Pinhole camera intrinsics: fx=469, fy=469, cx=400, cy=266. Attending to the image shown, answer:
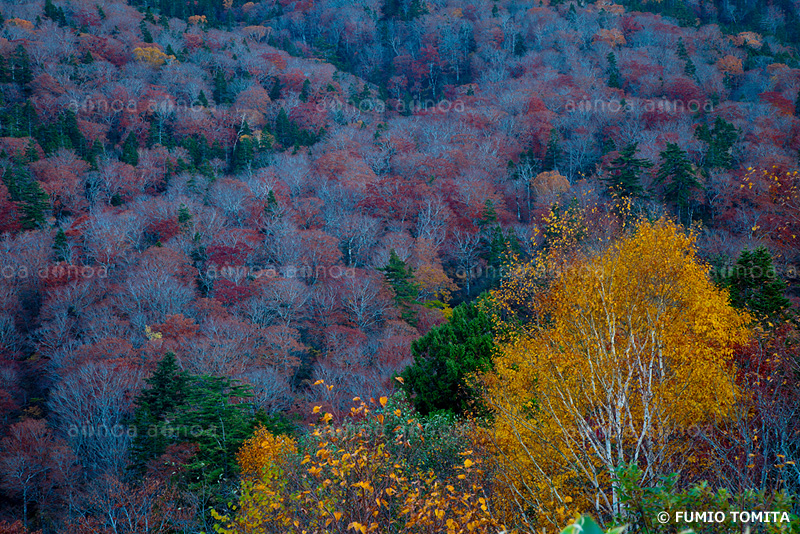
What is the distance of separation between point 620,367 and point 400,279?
2539 cm

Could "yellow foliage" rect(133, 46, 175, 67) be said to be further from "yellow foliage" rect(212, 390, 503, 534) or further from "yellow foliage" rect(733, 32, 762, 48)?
"yellow foliage" rect(733, 32, 762, 48)

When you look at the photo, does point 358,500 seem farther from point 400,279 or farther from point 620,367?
point 400,279

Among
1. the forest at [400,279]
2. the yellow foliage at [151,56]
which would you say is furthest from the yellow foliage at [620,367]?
the yellow foliage at [151,56]

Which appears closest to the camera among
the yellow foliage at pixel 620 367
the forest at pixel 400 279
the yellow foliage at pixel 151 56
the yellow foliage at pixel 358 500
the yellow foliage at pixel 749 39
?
the yellow foliage at pixel 358 500

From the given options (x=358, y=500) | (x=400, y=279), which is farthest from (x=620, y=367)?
(x=400, y=279)

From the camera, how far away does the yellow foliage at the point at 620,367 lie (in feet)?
26.7

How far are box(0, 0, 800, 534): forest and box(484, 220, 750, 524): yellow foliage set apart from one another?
0.14 m

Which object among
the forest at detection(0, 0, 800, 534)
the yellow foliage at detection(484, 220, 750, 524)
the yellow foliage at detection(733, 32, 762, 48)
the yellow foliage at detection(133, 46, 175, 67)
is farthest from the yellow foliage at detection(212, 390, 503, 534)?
the yellow foliage at detection(733, 32, 762, 48)

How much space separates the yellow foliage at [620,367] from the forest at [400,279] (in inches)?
5.5

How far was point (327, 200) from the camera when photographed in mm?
45969

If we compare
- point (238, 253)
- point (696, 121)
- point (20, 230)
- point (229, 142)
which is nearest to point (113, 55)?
point (229, 142)

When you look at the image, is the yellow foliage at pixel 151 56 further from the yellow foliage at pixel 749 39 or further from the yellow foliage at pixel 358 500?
the yellow foliage at pixel 749 39

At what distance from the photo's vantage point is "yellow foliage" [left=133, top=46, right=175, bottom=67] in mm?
70312

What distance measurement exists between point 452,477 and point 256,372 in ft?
59.3
